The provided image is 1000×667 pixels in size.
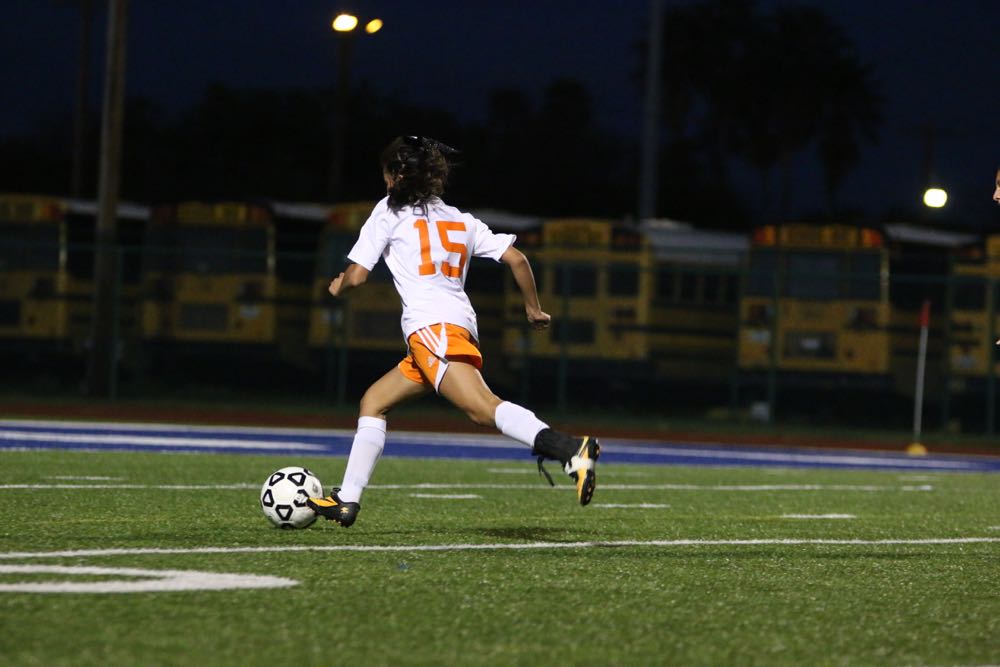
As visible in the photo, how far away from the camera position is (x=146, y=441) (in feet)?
55.8

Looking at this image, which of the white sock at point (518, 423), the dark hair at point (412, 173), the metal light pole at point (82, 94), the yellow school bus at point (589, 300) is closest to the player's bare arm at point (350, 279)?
the dark hair at point (412, 173)

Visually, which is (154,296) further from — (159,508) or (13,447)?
(159,508)

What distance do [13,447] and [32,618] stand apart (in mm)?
9481

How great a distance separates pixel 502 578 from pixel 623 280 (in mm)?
19540

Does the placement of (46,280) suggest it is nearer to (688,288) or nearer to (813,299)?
(688,288)

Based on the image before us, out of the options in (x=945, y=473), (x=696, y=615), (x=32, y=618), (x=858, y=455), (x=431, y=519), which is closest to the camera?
(x=32, y=618)

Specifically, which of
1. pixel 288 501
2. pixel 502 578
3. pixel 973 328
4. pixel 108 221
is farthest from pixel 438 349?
pixel 108 221

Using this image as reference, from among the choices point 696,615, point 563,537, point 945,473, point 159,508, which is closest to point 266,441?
point 945,473

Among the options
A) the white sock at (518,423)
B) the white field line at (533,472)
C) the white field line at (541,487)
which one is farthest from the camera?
the white field line at (533,472)

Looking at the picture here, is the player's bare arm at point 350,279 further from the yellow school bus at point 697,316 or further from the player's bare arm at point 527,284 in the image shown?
the yellow school bus at point 697,316

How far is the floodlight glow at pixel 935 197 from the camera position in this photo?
55.1 feet

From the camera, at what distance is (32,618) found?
551 centimetres

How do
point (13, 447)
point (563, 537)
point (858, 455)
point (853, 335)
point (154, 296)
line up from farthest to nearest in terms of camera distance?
point (154, 296) < point (853, 335) < point (858, 455) < point (13, 447) < point (563, 537)

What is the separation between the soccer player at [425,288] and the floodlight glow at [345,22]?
Answer: 39.4 ft
